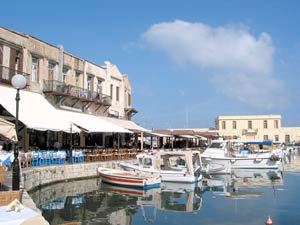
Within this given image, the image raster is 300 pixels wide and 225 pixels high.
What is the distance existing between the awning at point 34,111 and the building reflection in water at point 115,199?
10.6 ft

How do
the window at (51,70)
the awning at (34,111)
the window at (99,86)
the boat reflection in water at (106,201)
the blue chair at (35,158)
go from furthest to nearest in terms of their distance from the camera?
the window at (99,86)
the window at (51,70)
the blue chair at (35,158)
the awning at (34,111)
the boat reflection in water at (106,201)

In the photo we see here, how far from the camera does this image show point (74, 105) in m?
29.1

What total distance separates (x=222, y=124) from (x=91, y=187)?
6114 centimetres

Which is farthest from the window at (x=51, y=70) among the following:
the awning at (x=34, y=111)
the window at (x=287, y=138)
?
the window at (x=287, y=138)

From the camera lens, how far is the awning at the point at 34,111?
19438mm

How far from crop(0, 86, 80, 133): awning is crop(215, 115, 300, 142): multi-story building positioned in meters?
57.7

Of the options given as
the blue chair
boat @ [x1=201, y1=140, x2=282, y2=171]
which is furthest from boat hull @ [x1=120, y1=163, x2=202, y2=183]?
A: boat @ [x1=201, y1=140, x2=282, y2=171]

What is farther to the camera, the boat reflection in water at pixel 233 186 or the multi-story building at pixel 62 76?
the multi-story building at pixel 62 76

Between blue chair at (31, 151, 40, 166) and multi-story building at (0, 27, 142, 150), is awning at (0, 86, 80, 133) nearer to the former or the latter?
multi-story building at (0, 27, 142, 150)

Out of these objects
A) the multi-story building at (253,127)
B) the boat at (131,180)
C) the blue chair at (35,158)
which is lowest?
the boat at (131,180)

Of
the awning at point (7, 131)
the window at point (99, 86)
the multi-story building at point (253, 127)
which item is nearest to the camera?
the awning at point (7, 131)

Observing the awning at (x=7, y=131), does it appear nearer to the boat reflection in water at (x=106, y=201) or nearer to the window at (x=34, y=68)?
the boat reflection in water at (x=106, y=201)

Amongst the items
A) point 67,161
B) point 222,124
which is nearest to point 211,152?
point 67,161

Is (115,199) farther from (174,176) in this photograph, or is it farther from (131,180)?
(174,176)
